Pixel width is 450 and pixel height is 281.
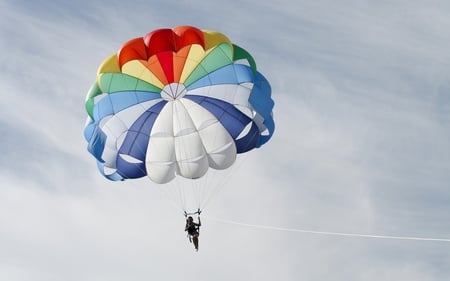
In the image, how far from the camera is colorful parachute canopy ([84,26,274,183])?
3083 centimetres

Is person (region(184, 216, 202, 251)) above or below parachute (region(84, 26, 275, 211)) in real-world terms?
below

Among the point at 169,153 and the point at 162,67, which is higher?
the point at 162,67

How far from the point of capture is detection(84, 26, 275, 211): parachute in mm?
30828

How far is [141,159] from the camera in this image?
3131 cm

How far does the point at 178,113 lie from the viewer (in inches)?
1236

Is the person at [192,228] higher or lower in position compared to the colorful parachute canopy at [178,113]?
lower

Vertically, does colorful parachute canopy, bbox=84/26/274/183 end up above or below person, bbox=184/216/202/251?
above

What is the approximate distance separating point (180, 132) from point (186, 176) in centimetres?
168

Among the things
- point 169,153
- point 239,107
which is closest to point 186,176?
point 169,153

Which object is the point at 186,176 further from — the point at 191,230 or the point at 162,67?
the point at 162,67

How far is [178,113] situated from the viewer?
31.4m

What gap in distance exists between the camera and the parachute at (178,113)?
30828 millimetres

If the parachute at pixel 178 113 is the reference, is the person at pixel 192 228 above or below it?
below

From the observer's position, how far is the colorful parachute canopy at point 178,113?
3083 centimetres
